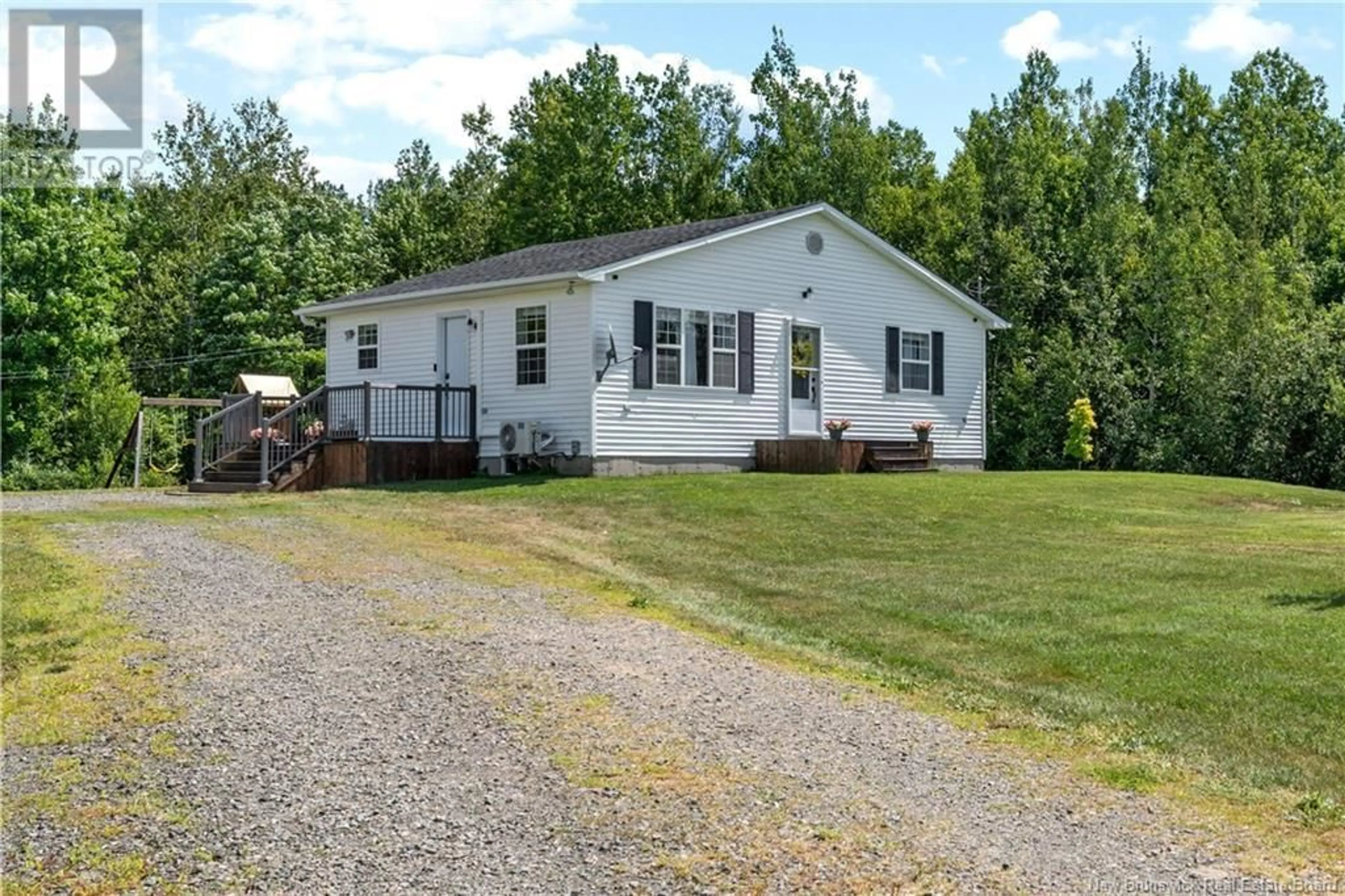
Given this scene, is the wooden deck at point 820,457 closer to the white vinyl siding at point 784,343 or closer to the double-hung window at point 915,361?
the white vinyl siding at point 784,343

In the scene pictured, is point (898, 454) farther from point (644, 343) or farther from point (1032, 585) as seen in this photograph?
point (1032, 585)

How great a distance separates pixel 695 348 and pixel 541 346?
96.9 inches

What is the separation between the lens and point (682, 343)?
20812 millimetres

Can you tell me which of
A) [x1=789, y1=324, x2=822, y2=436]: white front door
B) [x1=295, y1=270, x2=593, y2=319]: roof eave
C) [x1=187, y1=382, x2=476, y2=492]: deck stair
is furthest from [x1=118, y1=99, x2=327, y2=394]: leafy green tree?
[x1=789, y1=324, x2=822, y2=436]: white front door

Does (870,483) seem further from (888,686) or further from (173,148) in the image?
(173,148)

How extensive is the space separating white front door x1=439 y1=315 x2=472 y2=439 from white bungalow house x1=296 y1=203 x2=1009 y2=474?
4cm

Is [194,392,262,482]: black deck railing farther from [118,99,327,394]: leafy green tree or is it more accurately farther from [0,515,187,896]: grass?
[118,99,327,394]: leafy green tree

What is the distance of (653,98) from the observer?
4288 centimetres

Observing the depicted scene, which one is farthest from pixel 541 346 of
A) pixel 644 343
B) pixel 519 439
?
pixel 644 343

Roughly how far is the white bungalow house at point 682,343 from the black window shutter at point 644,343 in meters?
0.02

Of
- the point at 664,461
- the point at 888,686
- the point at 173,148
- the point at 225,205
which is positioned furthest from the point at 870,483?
the point at 173,148

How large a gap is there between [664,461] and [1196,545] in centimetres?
901

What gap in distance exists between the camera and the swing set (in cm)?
2320

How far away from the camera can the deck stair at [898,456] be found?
74.1 feet
